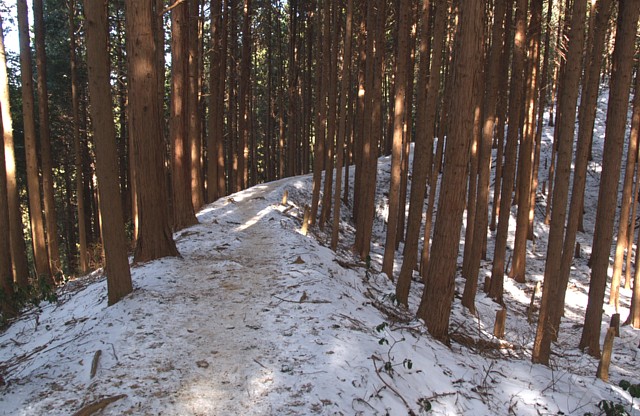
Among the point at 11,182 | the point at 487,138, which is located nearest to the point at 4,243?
the point at 11,182

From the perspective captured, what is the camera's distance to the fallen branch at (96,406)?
3.64m

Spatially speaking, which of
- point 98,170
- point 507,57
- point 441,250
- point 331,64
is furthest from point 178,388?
point 507,57

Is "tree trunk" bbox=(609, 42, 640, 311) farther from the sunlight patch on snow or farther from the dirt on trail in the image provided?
the sunlight patch on snow

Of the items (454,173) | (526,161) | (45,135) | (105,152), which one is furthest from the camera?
(45,135)

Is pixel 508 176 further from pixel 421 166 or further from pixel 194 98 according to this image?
pixel 194 98

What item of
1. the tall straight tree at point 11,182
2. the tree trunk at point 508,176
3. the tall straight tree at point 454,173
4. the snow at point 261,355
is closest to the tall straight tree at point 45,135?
the tall straight tree at point 11,182

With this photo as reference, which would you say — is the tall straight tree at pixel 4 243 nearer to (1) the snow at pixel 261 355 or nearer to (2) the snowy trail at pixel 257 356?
(2) the snowy trail at pixel 257 356

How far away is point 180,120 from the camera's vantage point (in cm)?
1123

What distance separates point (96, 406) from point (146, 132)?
488 cm

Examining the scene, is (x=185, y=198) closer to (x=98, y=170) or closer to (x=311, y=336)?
(x=98, y=170)

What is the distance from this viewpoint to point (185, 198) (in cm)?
1161

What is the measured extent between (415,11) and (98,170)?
44.3 ft

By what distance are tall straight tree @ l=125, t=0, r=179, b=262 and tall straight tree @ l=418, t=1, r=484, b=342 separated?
5070 mm

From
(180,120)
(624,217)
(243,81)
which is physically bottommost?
(624,217)
